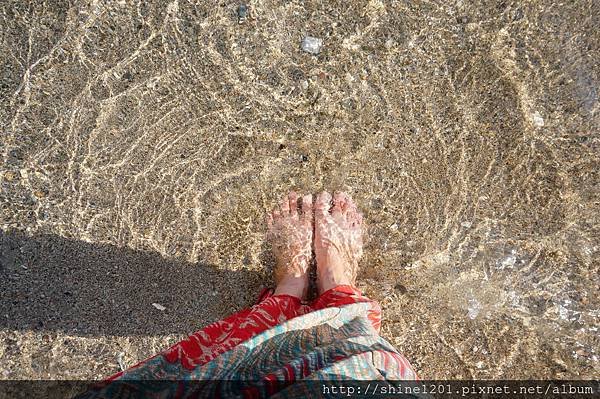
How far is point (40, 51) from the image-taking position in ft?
7.48

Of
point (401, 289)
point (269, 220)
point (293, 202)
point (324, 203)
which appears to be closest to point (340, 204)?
point (324, 203)

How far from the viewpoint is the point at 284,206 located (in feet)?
7.57

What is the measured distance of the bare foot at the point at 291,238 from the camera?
2.26 metres

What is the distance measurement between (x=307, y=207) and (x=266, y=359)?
3.12ft

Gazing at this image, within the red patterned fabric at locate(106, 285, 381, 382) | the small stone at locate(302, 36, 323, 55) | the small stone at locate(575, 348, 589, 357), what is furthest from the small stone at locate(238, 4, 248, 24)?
the small stone at locate(575, 348, 589, 357)

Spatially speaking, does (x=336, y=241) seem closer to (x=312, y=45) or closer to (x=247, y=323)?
(x=247, y=323)

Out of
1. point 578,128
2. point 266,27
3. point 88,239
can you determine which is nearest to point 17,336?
point 88,239

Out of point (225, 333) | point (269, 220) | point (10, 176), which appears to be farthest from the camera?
point (269, 220)

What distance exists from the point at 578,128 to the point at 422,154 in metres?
0.68

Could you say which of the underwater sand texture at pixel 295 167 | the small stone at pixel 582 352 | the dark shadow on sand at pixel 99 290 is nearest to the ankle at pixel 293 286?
the underwater sand texture at pixel 295 167

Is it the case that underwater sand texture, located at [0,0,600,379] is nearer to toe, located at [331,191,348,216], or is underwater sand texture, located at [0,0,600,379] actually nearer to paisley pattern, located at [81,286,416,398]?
toe, located at [331,191,348,216]

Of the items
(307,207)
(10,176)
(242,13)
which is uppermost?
(242,13)

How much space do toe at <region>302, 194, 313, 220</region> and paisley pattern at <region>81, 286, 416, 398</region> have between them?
516 millimetres

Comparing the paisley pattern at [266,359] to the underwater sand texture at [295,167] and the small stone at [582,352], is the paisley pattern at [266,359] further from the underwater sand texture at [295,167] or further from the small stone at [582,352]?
the small stone at [582,352]
